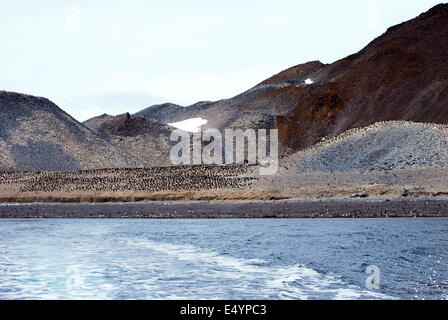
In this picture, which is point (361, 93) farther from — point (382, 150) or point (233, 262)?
point (233, 262)

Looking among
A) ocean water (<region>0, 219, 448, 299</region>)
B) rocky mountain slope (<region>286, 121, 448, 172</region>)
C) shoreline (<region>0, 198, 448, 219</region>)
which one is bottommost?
shoreline (<region>0, 198, 448, 219</region>)

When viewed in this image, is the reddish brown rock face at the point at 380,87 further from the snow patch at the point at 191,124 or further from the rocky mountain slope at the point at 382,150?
the rocky mountain slope at the point at 382,150

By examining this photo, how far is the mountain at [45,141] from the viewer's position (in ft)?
319

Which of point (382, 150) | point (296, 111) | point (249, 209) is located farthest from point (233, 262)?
point (296, 111)

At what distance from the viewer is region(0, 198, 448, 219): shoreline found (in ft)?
137

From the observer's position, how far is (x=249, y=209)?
48.7m

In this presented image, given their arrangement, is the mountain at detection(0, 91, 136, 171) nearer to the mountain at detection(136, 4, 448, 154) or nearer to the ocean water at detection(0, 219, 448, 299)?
the mountain at detection(136, 4, 448, 154)

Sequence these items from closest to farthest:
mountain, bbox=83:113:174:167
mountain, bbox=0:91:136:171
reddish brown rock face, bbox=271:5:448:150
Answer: mountain, bbox=0:91:136:171 → reddish brown rock face, bbox=271:5:448:150 → mountain, bbox=83:113:174:167

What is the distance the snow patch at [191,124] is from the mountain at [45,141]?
23.2 m

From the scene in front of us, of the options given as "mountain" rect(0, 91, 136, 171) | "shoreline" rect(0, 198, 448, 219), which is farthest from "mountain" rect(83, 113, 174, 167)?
"shoreline" rect(0, 198, 448, 219)

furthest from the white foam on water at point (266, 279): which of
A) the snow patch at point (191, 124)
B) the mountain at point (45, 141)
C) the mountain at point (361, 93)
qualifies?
the snow patch at point (191, 124)

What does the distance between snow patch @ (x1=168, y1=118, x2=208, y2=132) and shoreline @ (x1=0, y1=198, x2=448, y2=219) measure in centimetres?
6867
